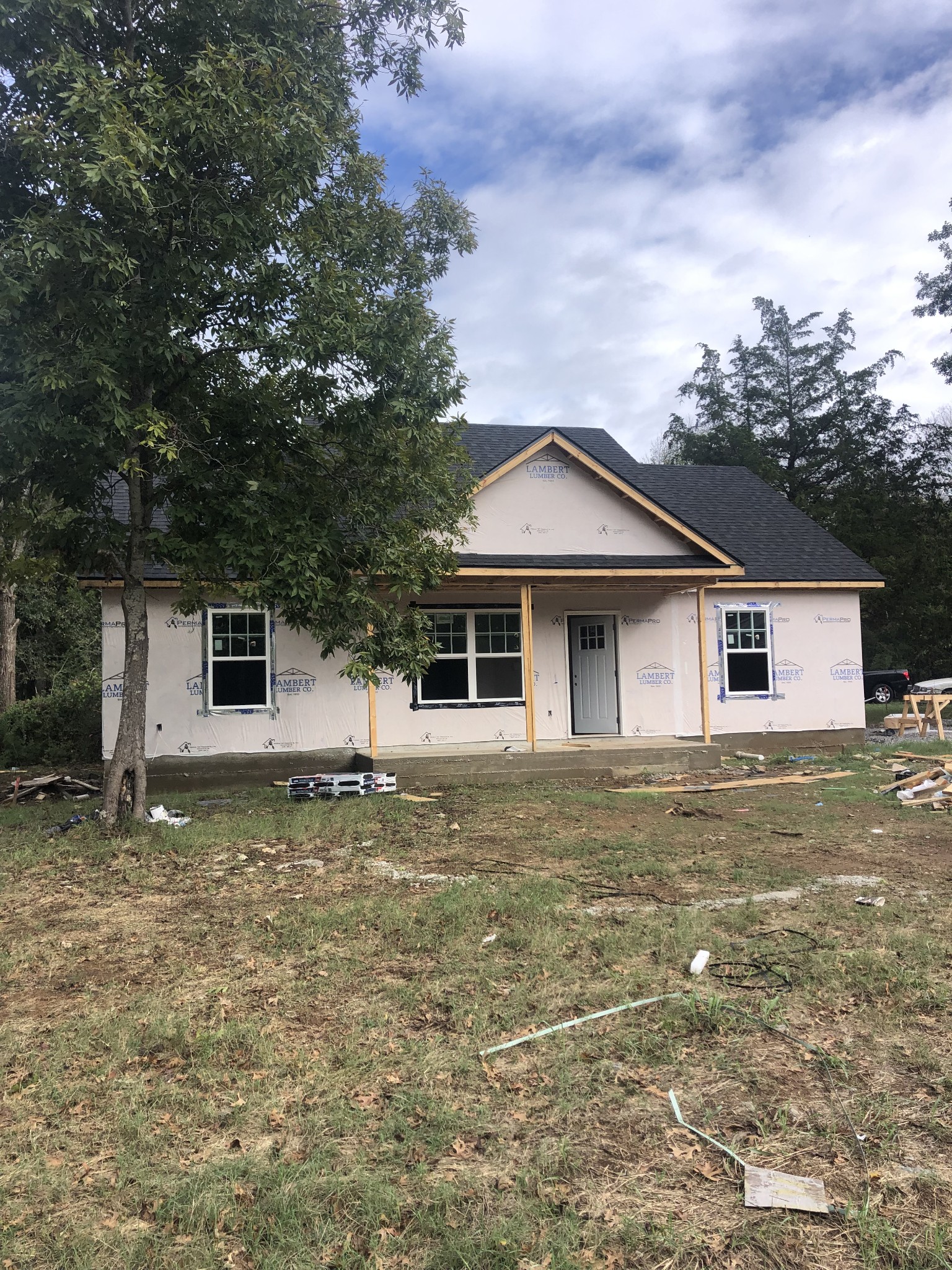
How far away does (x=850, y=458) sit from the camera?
118 ft

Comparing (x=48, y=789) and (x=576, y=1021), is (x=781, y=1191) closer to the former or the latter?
(x=576, y=1021)

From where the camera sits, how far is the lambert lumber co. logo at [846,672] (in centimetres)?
1584

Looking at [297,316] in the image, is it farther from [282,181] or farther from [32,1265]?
[32,1265]

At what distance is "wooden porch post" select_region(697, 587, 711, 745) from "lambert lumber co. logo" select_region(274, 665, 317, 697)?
249 inches

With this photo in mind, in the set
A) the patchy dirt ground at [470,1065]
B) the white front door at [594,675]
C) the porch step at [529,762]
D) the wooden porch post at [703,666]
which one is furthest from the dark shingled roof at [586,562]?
the patchy dirt ground at [470,1065]

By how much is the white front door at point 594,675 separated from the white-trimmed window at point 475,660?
53.6 inches

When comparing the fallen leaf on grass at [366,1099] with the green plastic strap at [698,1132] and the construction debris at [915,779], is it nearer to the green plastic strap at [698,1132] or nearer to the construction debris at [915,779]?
the green plastic strap at [698,1132]

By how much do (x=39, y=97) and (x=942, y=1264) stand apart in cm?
1040

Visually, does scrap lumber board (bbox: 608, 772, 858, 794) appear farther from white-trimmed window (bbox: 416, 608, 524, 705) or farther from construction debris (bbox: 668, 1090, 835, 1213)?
construction debris (bbox: 668, 1090, 835, 1213)

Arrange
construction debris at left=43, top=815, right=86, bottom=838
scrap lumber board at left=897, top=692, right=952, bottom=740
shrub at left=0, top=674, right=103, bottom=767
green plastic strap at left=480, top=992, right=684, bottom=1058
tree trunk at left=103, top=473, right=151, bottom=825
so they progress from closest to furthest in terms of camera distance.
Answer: green plastic strap at left=480, top=992, right=684, bottom=1058
tree trunk at left=103, top=473, right=151, bottom=825
construction debris at left=43, top=815, right=86, bottom=838
shrub at left=0, top=674, right=103, bottom=767
scrap lumber board at left=897, top=692, right=952, bottom=740

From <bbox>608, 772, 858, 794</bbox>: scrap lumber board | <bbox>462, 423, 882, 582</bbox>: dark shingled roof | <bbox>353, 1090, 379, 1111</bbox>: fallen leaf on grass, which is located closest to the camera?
<bbox>353, 1090, 379, 1111</bbox>: fallen leaf on grass

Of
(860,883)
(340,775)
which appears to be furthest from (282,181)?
(860,883)

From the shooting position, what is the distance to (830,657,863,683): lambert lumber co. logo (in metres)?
15.8

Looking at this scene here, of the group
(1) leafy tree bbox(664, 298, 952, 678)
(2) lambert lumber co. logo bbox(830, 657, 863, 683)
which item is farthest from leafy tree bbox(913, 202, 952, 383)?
(2) lambert lumber co. logo bbox(830, 657, 863, 683)
